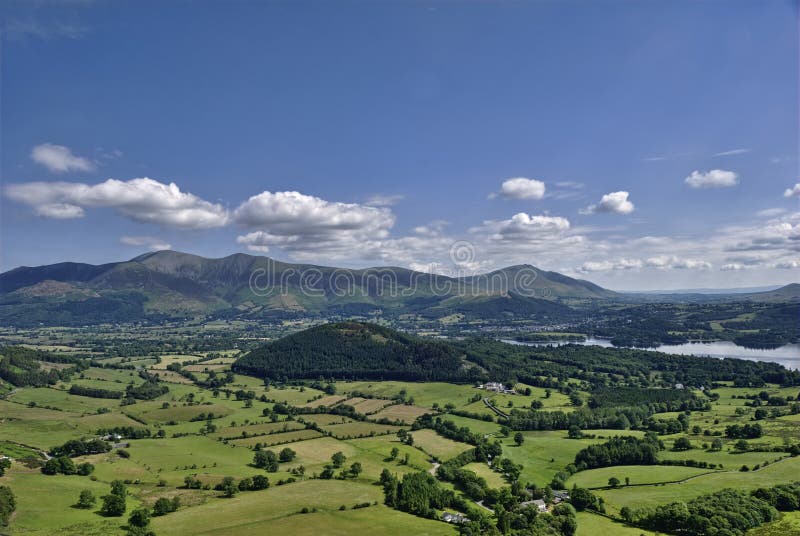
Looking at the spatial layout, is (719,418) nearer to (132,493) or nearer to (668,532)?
(668,532)

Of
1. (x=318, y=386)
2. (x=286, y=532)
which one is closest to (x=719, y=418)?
(x=286, y=532)

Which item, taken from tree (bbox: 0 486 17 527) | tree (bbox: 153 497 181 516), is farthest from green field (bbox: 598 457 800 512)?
tree (bbox: 0 486 17 527)

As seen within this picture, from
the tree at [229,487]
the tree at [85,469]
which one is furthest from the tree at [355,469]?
the tree at [85,469]

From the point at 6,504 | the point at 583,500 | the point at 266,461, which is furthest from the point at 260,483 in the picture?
the point at 583,500

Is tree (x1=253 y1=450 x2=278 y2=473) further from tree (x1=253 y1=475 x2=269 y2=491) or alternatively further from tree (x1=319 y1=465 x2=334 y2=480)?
tree (x1=319 y1=465 x2=334 y2=480)

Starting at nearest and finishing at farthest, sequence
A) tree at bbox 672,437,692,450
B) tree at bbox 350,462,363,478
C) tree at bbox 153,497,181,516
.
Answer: tree at bbox 153,497,181,516, tree at bbox 350,462,363,478, tree at bbox 672,437,692,450

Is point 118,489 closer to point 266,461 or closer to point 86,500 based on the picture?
point 86,500

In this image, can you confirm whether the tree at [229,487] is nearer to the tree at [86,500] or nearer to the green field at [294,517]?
the green field at [294,517]
